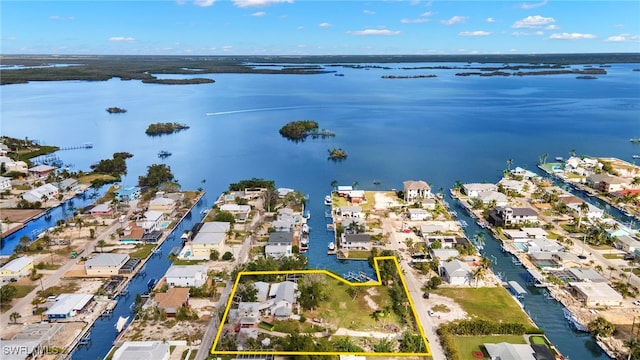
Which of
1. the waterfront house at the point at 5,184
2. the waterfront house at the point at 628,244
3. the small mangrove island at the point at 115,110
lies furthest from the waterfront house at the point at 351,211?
the small mangrove island at the point at 115,110

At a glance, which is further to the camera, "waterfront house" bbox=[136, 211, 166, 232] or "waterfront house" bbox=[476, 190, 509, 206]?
"waterfront house" bbox=[476, 190, 509, 206]

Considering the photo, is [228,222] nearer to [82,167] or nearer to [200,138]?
[82,167]

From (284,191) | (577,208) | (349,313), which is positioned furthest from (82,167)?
(577,208)

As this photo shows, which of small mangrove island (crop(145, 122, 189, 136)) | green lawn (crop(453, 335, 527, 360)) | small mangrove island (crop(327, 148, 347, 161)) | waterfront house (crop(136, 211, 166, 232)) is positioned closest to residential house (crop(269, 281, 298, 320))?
green lawn (crop(453, 335, 527, 360))

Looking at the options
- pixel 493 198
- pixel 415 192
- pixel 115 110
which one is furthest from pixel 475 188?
pixel 115 110

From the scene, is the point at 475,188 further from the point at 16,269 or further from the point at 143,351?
the point at 16,269

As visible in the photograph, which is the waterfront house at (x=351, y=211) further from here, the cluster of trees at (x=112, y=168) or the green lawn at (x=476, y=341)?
the cluster of trees at (x=112, y=168)
